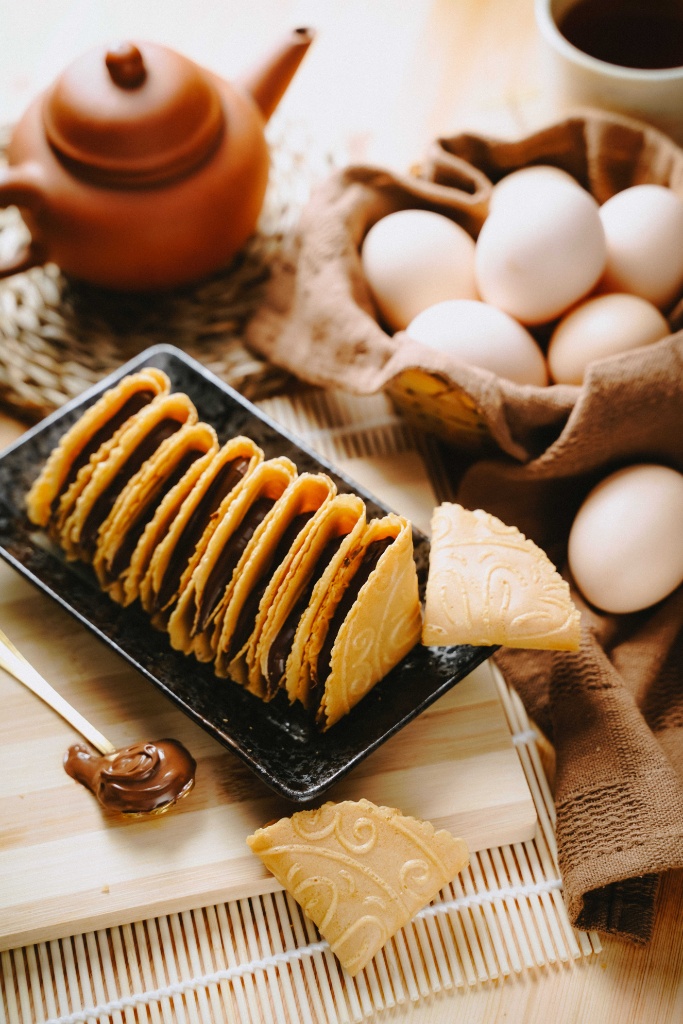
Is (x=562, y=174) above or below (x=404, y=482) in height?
above

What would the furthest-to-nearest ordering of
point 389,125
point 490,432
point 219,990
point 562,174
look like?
point 389,125, point 562,174, point 490,432, point 219,990

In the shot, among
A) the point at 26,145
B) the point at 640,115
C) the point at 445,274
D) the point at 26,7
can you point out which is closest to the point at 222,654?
the point at 445,274

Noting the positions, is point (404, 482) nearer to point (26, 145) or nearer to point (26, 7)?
point (26, 145)

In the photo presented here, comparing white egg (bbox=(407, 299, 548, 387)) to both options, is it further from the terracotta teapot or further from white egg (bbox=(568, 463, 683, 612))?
the terracotta teapot

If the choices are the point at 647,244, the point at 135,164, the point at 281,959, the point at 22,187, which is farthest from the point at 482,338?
the point at 281,959

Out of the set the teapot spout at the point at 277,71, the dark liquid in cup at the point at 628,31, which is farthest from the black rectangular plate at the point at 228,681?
the dark liquid in cup at the point at 628,31

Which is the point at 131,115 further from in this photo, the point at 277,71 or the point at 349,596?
the point at 349,596
